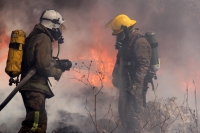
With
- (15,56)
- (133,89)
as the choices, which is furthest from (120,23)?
(15,56)

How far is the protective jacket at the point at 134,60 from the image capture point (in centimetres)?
550

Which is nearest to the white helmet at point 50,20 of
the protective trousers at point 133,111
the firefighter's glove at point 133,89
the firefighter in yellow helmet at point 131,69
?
the firefighter in yellow helmet at point 131,69

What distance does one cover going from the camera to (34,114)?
4.03m

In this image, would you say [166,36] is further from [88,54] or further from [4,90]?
[4,90]

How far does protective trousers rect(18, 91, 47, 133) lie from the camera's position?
13.2ft

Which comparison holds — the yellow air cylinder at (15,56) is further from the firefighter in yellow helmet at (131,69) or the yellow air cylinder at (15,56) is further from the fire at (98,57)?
the fire at (98,57)

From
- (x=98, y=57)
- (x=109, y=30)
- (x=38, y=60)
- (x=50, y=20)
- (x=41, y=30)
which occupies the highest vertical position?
(x=109, y=30)

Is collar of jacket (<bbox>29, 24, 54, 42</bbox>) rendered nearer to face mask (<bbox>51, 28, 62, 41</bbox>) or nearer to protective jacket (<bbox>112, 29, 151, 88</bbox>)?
face mask (<bbox>51, 28, 62, 41</bbox>)

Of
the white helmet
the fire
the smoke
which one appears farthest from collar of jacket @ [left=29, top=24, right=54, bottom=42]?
the fire

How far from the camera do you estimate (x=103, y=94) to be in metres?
9.32

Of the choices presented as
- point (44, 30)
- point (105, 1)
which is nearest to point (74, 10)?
point (105, 1)

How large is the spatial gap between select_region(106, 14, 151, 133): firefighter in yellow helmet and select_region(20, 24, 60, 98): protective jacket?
6.52ft

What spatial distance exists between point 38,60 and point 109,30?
7.34 m

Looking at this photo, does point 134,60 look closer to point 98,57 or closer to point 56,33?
point 56,33
